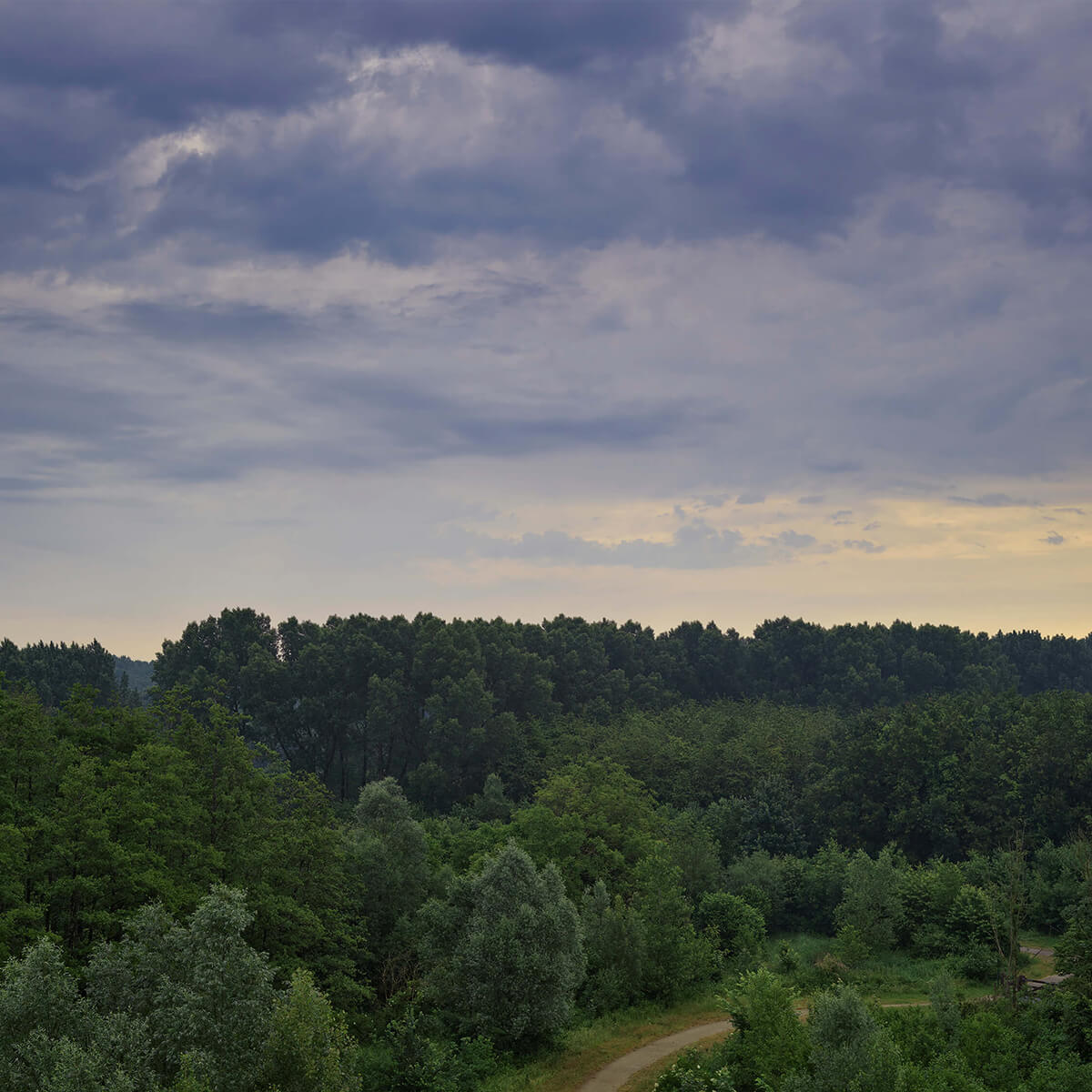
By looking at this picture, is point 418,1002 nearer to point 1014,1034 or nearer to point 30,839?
point 30,839

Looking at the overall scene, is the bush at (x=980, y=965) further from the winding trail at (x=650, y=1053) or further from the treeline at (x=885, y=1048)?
the treeline at (x=885, y=1048)

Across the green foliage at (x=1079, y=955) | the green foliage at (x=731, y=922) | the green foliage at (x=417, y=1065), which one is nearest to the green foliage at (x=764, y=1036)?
the green foliage at (x=417, y=1065)

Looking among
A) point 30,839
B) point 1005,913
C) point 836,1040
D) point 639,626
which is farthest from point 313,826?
point 639,626

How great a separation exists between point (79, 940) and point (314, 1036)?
1563 cm

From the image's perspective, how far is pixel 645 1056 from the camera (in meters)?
35.7

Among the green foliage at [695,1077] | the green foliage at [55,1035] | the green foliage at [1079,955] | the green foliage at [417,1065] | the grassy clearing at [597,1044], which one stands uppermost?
the green foliage at [55,1035]

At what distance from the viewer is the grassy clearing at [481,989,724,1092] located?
33.0 m

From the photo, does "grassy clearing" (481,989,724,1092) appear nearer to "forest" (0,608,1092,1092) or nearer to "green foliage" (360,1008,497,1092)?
"forest" (0,608,1092,1092)

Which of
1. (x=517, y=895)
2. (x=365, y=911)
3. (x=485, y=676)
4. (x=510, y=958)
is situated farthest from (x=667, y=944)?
(x=485, y=676)

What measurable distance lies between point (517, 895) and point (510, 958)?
2.37 metres

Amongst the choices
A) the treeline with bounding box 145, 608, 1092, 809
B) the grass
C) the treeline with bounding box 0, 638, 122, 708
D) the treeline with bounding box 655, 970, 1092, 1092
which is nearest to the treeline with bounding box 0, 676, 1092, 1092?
the grass

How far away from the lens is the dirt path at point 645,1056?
33.1m

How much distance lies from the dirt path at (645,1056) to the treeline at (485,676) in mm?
53772

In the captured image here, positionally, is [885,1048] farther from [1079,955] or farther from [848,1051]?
[1079,955]
